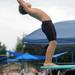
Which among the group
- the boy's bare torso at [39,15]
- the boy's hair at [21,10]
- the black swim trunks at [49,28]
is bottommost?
the black swim trunks at [49,28]

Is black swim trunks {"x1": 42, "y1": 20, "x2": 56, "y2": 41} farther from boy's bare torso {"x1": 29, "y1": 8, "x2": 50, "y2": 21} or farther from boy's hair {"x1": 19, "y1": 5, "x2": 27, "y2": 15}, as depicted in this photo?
boy's hair {"x1": 19, "y1": 5, "x2": 27, "y2": 15}

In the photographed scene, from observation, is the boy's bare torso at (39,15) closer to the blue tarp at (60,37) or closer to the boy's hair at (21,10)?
the boy's hair at (21,10)

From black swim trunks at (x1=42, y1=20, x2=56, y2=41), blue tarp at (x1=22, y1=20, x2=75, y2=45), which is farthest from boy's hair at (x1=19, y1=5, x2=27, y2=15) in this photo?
blue tarp at (x1=22, y1=20, x2=75, y2=45)

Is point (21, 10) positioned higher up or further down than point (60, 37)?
higher up

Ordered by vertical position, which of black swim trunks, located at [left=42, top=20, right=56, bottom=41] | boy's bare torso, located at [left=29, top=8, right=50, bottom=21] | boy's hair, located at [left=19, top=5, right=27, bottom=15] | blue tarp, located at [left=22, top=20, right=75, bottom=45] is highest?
boy's hair, located at [left=19, top=5, right=27, bottom=15]

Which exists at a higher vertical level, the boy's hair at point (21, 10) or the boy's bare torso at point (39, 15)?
the boy's hair at point (21, 10)

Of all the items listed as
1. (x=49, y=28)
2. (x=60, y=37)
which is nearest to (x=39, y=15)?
(x=49, y=28)

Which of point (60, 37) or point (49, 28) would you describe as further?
point (60, 37)

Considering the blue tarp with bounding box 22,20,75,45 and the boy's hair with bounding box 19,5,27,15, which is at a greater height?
the boy's hair with bounding box 19,5,27,15

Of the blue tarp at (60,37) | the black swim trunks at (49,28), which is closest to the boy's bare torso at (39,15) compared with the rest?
the black swim trunks at (49,28)

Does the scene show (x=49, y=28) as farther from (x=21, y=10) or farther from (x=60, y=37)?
(x=60, y=37)

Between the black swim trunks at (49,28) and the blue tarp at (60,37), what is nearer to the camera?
the black swim trunks at (49,28)

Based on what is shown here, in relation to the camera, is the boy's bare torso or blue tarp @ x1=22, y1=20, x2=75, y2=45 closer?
the boy's bare torso

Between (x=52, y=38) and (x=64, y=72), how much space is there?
66 cm
